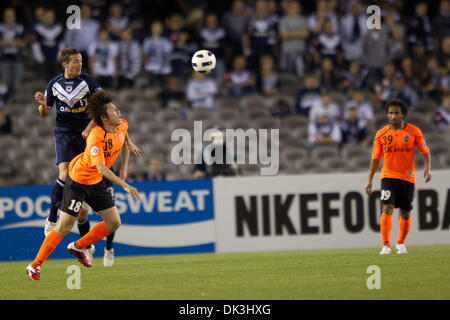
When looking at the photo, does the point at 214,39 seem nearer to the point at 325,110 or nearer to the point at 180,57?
the point at 180,57

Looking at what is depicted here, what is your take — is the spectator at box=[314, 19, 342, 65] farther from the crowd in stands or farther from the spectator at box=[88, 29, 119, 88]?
the spectator at box=[88, 29, 119, 88]

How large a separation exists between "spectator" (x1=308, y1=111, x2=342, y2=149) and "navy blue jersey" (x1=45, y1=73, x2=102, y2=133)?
8.23 meters

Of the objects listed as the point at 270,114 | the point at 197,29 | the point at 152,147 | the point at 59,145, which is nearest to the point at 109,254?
the point at 59,145

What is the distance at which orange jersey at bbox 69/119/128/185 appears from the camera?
9.27 meters

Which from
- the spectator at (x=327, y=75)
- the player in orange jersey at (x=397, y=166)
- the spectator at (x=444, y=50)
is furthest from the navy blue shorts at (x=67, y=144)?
the spectator at (x=444, y=50)

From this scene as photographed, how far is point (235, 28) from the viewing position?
66.5ft

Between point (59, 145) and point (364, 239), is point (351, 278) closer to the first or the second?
point (59, 145)

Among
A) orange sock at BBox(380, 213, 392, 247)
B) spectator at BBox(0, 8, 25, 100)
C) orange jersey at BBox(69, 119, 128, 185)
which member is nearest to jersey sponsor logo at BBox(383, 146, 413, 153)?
orange sock at BBox(380, 213, 392, 247)

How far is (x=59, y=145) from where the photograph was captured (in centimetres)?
1096

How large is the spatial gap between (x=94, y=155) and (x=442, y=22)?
13.9m

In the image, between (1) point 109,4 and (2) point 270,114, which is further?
(1) point 109,4

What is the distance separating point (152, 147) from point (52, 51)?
3.44 metres

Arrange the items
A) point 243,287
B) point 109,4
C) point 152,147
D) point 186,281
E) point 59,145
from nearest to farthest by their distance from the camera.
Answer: point 243,287, point 186,281, point 59,145, point 152,147, point 109,4

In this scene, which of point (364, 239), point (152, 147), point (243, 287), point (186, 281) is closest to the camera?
point (243, 287)
